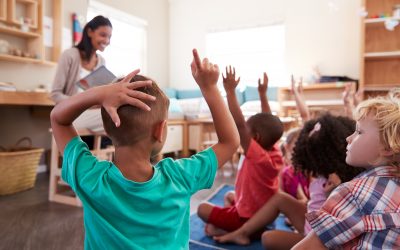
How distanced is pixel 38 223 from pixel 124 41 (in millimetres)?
3293

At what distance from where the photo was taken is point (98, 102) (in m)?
0.54

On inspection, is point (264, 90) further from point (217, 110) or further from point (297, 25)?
point (297, 25)

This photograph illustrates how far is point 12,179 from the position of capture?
7.29 feet

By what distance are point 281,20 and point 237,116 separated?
3461 mm

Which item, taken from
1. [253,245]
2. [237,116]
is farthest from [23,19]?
[253,245]

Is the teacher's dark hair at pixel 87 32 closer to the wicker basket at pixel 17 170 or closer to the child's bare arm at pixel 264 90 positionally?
the wicker basket at pixel 17 170

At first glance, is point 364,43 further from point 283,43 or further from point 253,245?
point 253,245

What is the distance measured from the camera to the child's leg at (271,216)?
1298 millimetres

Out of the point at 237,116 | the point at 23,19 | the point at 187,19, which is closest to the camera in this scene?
the point at 237,116

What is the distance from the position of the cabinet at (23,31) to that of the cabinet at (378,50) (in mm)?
3127

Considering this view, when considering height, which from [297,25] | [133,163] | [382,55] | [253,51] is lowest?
[133,163]

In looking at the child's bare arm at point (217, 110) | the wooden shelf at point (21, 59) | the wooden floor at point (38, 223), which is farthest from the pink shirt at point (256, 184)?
the wooden shelf at point (21, 59)

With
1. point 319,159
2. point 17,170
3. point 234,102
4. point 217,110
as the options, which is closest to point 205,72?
point 217,110

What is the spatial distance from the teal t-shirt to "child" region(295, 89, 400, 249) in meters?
0.25
